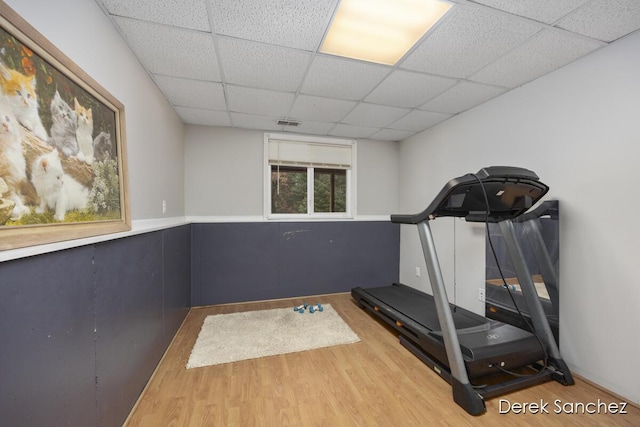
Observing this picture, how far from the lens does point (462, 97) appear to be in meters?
2.40

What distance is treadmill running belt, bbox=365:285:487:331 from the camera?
7.22ft

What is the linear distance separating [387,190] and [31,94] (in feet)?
12.3

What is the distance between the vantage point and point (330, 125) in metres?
3.18

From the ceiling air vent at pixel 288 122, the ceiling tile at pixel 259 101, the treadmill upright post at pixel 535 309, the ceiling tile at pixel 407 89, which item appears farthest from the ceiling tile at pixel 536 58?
the ceiling air vent at pixel 288 122

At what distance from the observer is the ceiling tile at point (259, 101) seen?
7.55ft

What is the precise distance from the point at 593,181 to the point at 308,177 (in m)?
2.86

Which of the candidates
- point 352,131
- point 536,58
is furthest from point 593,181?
point 352,131

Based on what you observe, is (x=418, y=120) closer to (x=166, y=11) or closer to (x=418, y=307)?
(x=418, y=307)

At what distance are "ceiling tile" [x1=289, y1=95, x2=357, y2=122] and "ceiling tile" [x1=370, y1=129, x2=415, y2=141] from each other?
845 mm

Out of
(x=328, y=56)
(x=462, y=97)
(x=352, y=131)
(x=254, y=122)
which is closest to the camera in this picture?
(x=328, y=56)

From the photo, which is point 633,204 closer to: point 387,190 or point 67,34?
point 387,190

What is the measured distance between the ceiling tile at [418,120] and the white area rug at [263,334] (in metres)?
2.52

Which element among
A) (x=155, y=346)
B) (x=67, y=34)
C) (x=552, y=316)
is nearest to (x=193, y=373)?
(x=155, y=346)

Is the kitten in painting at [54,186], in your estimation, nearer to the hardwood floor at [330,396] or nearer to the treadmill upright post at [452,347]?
the hardwood floor at [330,396]
